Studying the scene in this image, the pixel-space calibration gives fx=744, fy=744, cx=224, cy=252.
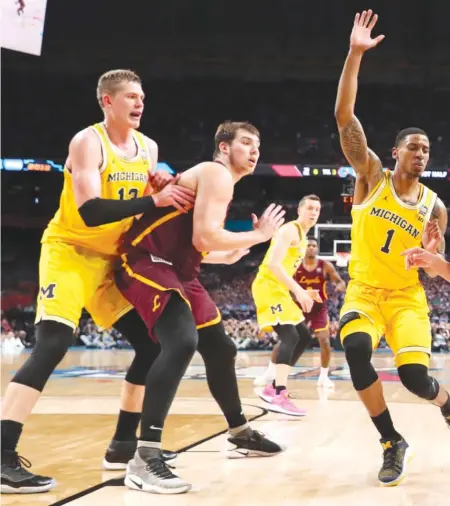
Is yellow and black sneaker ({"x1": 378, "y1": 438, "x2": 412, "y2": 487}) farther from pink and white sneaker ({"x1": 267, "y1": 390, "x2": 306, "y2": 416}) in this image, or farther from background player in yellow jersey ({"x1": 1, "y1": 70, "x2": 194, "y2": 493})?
pink and white sneaker ({"x1": 267, "y1": 390, "x2": 306, "y2": 416})

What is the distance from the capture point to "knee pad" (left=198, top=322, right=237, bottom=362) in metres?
4.31

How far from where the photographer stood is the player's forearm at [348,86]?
4.15m

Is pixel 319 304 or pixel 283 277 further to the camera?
pixel 319 304

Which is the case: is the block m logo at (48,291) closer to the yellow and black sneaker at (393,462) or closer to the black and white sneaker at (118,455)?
Result: the black and white sneaker at (118,455)

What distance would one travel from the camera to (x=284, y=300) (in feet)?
26.0

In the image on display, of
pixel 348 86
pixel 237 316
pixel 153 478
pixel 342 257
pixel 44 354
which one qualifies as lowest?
pixel 237 316

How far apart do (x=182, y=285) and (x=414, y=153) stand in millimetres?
1577

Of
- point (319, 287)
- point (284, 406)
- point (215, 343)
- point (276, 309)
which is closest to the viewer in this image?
point (215, 343)

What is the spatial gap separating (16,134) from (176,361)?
83.1 ft

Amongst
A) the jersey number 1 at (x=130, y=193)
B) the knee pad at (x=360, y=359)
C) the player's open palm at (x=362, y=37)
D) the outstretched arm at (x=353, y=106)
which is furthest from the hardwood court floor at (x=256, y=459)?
the player's open palm at (x=362, y=37)

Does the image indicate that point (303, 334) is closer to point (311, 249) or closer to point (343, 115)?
point (311, 249)

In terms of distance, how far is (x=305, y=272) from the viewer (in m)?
10.1

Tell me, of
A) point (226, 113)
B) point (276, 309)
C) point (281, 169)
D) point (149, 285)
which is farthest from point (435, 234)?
point (226, 113)

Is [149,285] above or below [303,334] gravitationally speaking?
above
